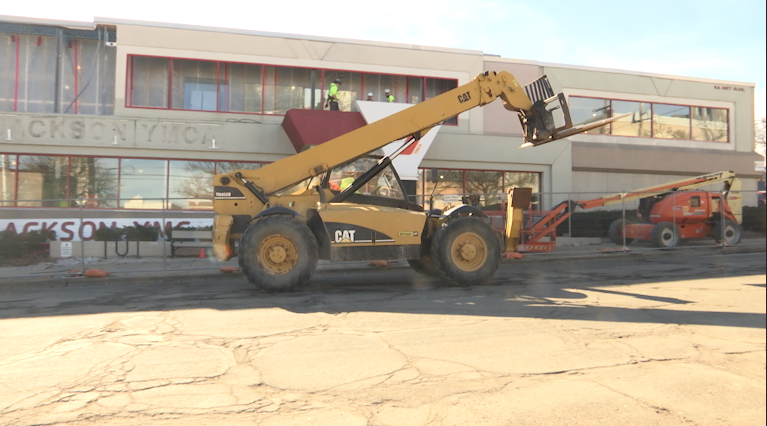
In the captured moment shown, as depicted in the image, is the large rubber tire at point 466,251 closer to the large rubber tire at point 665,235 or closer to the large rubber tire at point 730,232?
the large rubber tire at point 665,235

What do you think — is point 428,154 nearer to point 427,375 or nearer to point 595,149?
point 595,149

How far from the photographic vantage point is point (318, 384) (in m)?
4.09

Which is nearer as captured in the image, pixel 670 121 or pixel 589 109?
pixel 589 109

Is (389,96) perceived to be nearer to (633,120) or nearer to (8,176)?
(633,120)

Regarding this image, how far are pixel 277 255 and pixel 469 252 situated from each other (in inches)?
134

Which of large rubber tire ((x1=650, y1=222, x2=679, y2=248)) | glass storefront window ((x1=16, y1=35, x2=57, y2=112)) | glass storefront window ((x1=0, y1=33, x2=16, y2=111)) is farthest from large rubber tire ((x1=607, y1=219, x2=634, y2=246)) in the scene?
glass storefront window ((x1=0, y1=33, x2=16, y2=111))

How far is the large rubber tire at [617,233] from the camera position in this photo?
15.8m

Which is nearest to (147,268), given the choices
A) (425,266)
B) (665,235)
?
(425,266)

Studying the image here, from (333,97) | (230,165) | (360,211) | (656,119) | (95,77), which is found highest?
(95,77)

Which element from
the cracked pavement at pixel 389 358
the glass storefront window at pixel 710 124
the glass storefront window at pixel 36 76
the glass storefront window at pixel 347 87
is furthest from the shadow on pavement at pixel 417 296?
the glass storefront window at pixel 710 124

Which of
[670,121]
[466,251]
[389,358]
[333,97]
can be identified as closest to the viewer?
[389,358]

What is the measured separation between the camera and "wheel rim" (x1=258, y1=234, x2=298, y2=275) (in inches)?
329

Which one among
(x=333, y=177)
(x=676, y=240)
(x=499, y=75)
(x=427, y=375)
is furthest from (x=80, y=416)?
(x=676, y=240)

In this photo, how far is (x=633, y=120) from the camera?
875 inches
